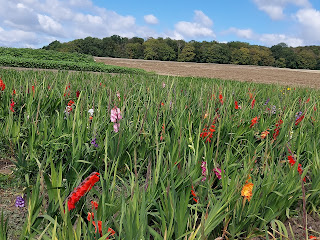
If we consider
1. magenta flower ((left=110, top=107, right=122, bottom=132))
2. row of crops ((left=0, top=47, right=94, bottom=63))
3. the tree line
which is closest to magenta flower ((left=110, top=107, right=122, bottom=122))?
magenta flower ((left=110, top=107, right=122, bottom=132))

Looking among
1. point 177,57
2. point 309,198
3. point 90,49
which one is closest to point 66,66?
point 309,198

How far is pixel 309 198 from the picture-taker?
5.80 feet

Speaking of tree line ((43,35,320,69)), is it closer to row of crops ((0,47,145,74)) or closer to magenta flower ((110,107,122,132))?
row of crops ((0,47,145,74))

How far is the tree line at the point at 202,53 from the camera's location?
58.9 meters

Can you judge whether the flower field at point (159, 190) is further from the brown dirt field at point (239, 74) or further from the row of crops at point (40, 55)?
the row of crops at point (40, 55)

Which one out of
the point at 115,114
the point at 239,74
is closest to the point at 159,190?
the point at 115,114

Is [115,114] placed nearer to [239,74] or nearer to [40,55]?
[40,55]

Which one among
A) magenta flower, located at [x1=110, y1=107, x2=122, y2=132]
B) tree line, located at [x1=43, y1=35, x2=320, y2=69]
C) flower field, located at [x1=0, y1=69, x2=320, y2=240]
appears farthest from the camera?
tree line, located at [x1=43, y1=35, x2=320, y2=69]

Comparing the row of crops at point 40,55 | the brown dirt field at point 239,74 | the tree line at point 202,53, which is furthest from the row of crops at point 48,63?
the tree line at point 202,53

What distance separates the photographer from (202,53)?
61250 mm

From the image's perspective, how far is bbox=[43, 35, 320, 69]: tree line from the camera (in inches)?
2320

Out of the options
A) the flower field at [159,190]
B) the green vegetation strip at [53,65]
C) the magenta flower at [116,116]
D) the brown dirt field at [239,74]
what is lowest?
the brown dirt field at [239,74]

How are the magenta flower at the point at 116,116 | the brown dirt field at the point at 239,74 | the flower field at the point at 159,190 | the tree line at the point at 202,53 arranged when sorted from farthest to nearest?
1. the tree line at the point at 202,53
2. the brown dirt field at the point at 239,74
3. the magenta flower at the point at 116,116
4. the flower field at the point at 159,190

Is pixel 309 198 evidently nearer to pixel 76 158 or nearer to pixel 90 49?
pixel 76 158
